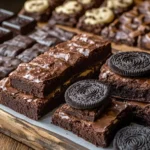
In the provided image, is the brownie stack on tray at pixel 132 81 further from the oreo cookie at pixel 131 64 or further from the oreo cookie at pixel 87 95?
the oreo cookie at pixel 87 95

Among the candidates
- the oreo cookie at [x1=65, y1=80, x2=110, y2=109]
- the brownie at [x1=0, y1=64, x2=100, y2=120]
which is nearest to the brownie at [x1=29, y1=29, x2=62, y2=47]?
the brownie at [x1=0, y1=64, x2=100, y2=120]

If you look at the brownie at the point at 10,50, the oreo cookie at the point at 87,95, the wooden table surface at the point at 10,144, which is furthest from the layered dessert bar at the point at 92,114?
the brownie at the point at 10,50

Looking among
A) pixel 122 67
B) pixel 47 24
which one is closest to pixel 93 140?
pixel 122 67

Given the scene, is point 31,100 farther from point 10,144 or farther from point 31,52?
point 31,52

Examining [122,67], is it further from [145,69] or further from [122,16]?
[122,16]

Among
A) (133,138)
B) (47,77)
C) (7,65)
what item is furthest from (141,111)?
(7,65)

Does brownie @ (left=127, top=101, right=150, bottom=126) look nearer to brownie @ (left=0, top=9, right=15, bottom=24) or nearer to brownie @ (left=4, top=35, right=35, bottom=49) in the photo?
brownie @ (left=4, top=35, right=35, bottom=49)
